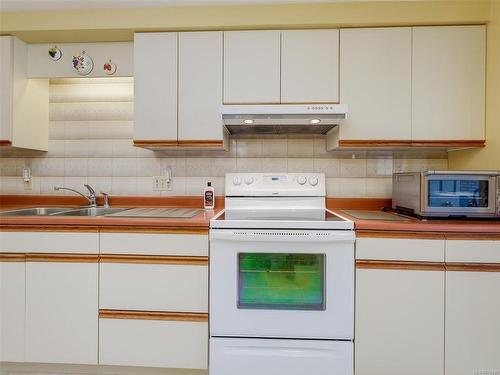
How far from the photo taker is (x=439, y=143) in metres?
1.72

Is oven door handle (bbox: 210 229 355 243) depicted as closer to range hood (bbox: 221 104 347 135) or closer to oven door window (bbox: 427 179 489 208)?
oven door window (bbox: 427 179 489 208)

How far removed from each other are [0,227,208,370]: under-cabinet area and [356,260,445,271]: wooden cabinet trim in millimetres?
807

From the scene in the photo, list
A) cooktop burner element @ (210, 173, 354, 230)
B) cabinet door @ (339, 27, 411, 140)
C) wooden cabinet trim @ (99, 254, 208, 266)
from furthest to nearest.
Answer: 1. cooktop burner element @ (210, 173, 354, 230)
2. cabinet door @ (339, 27, 411, 140)
3. wooden cabinet trim @ (99, 254, 208, 266)

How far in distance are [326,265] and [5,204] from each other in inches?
93.1

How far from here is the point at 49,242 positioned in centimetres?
153

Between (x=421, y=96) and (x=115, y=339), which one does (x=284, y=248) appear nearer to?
(x=115, y=339)

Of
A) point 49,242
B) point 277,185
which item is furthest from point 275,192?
point 49,242

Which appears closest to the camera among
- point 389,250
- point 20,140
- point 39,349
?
point 389,250

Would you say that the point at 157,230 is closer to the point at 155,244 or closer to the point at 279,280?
the point at 155,244

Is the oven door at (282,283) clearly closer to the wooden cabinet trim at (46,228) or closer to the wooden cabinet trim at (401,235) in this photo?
the wooden cabinet trim at (401,235)

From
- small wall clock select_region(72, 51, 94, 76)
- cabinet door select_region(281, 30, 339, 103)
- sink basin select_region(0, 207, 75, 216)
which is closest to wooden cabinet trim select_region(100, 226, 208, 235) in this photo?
sink basin select_region(0, 207, 75, 216)

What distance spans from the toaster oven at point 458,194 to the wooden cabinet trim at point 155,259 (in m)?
1.21

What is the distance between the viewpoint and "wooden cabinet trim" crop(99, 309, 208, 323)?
1.50 m

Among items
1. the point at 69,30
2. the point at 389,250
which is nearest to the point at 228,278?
the point at 389,250
